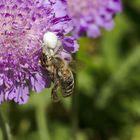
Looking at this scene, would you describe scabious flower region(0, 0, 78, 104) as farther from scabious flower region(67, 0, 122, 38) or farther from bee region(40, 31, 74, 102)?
scabious flower region(67, 0, 122, 38)

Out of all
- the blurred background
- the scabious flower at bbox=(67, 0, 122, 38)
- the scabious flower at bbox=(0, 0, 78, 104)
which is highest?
the scabious flower at bbox=(67, 0, 122, 38)

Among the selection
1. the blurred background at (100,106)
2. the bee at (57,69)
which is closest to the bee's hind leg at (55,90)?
the bee at (57,69)

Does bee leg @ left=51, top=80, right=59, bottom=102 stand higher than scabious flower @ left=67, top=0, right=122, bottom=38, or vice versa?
scabious flower @ left=67, top=0, right=122, bottom=38

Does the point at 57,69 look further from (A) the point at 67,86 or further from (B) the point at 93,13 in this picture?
(B) the point at 93,13

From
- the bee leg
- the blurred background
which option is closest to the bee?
the bee leg

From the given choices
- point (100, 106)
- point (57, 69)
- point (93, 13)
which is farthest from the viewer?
point (100, 106)

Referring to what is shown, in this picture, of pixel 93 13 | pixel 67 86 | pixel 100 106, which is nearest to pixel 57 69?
pixel 67 86
